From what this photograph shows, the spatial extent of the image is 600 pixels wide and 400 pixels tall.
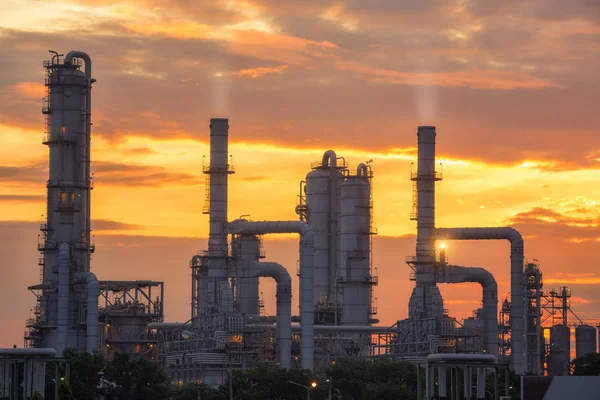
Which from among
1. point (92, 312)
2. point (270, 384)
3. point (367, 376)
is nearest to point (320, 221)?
point (367, 376)

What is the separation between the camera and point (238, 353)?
119938 millimetres

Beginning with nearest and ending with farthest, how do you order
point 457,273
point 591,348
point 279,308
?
1. point 279,308
2. point 457,273
3. point 591,348

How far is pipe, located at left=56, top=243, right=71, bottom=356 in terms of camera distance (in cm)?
11681

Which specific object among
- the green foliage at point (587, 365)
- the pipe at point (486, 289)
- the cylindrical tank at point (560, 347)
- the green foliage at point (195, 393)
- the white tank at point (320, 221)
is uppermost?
the white tank at point (320, 221)

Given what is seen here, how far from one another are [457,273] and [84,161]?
33.9 metres

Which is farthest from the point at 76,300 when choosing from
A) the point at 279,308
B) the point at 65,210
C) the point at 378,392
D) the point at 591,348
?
the point at 591,348

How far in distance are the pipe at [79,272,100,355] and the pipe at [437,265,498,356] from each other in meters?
30.4

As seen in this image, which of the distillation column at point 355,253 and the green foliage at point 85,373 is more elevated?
the distillation column at point 355,253

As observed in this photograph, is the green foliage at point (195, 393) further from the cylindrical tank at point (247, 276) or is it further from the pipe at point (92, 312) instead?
the cylindrical tank at point (247, 276)

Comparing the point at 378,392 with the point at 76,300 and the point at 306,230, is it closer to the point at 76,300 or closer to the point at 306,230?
the point at 306,230

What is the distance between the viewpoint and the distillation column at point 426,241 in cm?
12588

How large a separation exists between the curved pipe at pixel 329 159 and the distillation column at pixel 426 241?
16.6 metres

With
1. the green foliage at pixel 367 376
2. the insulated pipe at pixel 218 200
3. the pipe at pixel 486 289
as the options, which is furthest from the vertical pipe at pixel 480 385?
the insulated pipe at pixel 218 200

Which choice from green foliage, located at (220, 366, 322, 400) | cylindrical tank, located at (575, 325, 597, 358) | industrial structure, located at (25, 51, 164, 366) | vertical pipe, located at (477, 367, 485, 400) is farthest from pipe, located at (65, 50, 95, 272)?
cylindrical tank, located at (575, 325, 597, 358)
